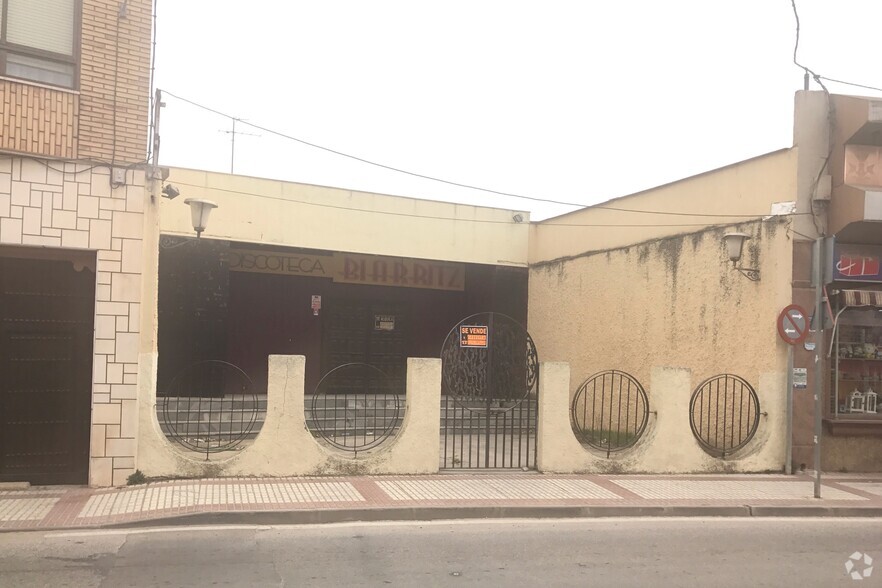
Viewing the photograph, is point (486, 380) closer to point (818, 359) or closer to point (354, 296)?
point (818, 359)

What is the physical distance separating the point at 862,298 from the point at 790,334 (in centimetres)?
169

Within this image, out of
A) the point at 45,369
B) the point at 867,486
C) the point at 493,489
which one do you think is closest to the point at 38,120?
the point at 45,369

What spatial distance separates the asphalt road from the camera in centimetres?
570

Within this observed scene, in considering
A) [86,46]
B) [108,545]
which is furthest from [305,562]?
[86,46]

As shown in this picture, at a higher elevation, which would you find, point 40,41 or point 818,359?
point 40,41

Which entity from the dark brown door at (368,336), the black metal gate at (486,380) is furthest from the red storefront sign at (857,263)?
the dark brown door at (368,336)

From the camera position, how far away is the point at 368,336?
706 inches

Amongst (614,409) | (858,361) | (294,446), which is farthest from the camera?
(614,409)

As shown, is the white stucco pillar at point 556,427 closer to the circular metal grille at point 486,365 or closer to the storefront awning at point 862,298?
the circular metal grille at point 486,365

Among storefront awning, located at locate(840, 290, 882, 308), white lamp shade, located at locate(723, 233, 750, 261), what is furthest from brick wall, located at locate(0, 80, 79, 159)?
storefront awning, located at locate(840, 290, 882, 308)

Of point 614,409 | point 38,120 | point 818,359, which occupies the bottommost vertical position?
point 614,409

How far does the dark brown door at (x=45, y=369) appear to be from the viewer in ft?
27.7

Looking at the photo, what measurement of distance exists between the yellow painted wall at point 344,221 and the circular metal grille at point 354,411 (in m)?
2.96

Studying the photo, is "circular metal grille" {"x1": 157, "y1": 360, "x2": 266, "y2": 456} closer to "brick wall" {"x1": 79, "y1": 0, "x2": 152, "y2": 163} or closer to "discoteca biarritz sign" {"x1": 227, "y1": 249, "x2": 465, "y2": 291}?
"discoteca biarritz sign" {"x1": 227, "y1": 249, "x2": 465, "y2": 291}
